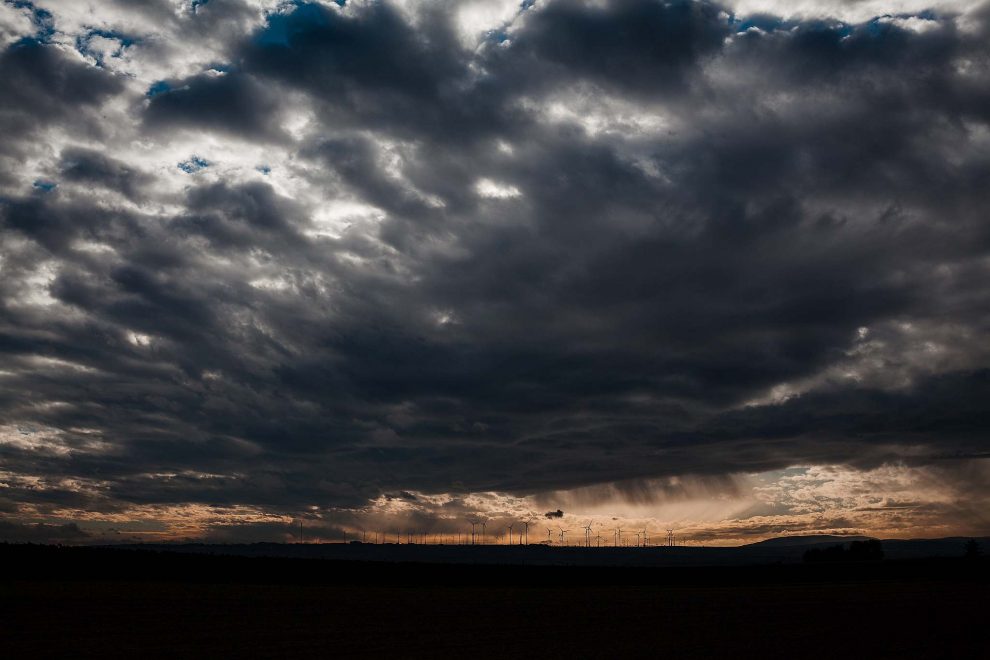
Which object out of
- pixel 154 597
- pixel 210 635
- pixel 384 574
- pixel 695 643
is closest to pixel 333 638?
pixel 210 635

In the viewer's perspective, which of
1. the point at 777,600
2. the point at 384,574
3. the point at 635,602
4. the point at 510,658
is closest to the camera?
the point at 510,658

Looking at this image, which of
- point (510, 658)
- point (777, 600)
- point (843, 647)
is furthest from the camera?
point (777, 600)

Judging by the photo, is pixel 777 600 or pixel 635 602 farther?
pixel 777 600

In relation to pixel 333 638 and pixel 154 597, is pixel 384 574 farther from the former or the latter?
pixel 333 638

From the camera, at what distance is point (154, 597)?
78375 mm

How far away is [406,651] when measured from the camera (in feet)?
131

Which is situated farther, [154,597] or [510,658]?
[154,597]

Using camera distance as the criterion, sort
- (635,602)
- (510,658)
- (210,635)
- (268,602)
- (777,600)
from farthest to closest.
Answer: (777,600)
(635,602)
(268,602)
(210,635)
(510,658)

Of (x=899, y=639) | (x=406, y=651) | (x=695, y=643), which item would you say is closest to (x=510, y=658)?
(x=406, y=651)

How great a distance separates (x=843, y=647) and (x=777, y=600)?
4748 cm

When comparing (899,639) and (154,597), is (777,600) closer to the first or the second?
(899,639)

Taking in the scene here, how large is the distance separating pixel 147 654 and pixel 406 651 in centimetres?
1227

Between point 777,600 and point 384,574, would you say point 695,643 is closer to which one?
point 777,600

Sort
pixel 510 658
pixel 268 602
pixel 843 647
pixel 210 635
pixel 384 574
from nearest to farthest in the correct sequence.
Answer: pixel 510 658 → pixel 843 647 → pixel 210 635 → pixel 268 602 → pixel 384 574
